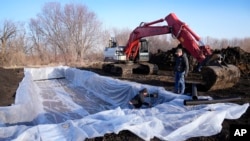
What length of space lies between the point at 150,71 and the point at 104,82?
5962 mm

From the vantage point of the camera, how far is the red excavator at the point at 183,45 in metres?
10.1

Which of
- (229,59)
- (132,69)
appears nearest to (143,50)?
(132,69)

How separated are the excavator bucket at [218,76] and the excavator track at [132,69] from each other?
229 inches

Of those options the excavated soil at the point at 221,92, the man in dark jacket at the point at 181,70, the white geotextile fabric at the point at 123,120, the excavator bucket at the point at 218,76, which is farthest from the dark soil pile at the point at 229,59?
the white geotextile fabric at the point at 123,120

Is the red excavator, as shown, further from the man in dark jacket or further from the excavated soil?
the man in dark jacket

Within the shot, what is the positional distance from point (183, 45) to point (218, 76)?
237cm

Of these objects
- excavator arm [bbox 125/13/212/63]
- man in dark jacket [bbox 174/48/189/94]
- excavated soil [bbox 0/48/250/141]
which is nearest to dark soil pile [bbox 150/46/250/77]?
excavated soil [bbox 0/48/250/141]

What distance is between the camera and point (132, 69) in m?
16.0

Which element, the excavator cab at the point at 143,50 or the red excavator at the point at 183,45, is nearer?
the red excavator at the point at 183,45

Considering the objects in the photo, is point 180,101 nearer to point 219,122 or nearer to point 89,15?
point 219,122

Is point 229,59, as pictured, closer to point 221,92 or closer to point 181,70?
point 221,92

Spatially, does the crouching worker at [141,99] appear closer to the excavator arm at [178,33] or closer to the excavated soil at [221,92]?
the excavated soil at [221,92]

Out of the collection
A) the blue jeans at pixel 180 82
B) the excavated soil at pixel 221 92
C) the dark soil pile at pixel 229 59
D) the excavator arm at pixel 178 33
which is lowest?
the excavated soil at pixel 221 92

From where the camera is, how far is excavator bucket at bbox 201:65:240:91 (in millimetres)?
9883
